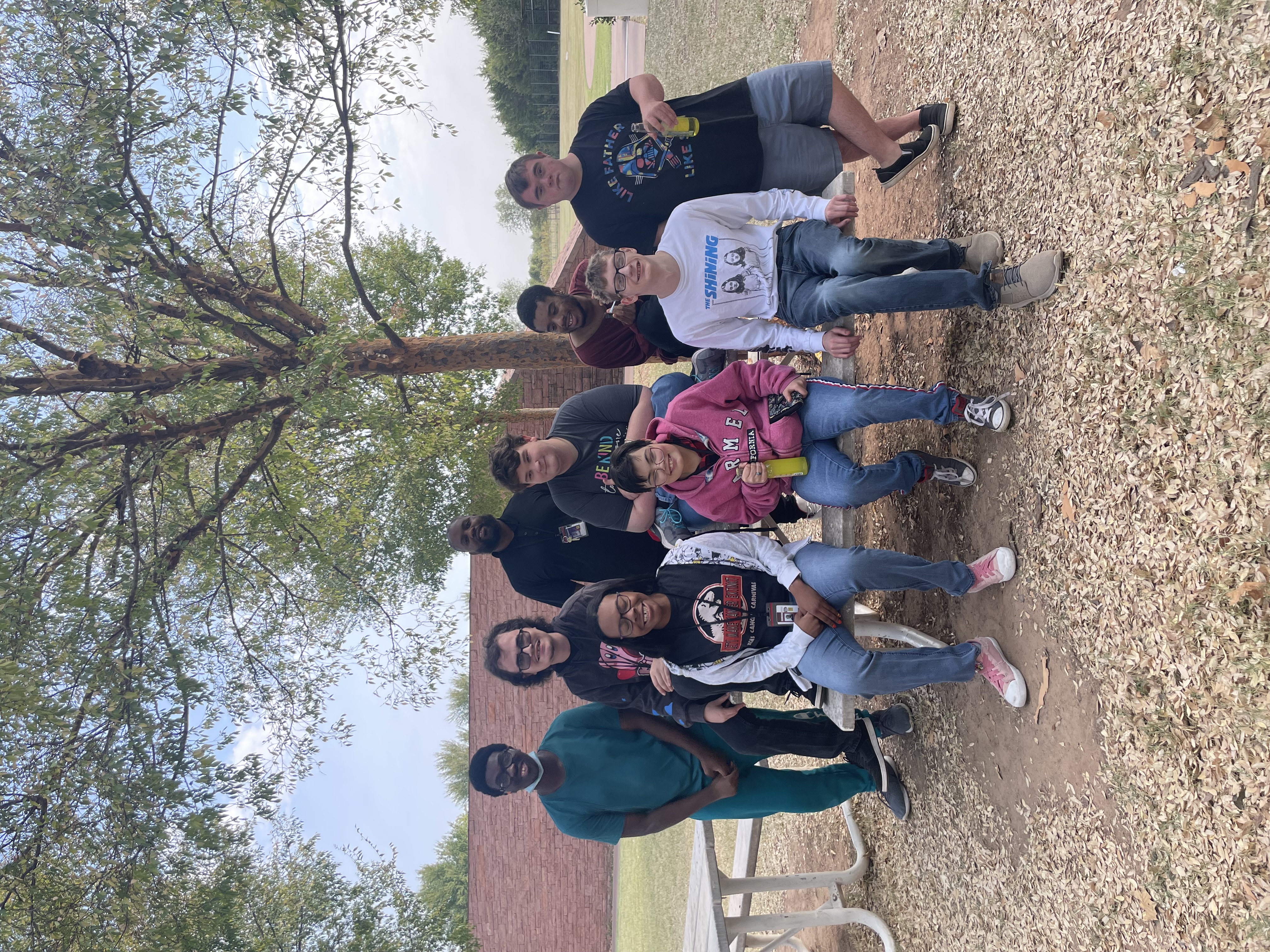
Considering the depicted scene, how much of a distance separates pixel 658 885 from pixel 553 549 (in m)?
7.89

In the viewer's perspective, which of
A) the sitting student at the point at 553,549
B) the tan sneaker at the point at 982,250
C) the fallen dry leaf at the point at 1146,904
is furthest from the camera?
the sitting student at the point at 553,549

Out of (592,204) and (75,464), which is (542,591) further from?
(75,464)

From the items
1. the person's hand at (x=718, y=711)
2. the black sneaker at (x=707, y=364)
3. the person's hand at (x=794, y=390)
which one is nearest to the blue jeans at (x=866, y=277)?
the person's hand at (x=794, y=390)

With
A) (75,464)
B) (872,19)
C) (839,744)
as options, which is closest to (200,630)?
(75,464)

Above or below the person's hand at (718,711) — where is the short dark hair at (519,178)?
above

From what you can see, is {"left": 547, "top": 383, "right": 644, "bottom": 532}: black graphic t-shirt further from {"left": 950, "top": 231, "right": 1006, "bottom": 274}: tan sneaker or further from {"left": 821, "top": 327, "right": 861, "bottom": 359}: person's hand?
{"left": 950, "top": 231, "right": 1006, "bottom": 274}: tan sneaker

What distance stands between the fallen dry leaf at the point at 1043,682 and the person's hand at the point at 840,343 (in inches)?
61.6

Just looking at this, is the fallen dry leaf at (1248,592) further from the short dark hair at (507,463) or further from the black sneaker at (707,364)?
the short dark hair at (507,463)

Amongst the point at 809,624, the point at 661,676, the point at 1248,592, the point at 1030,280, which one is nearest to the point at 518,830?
the point at 661,676

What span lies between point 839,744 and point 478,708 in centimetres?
779

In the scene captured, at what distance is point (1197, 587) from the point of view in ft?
8.07

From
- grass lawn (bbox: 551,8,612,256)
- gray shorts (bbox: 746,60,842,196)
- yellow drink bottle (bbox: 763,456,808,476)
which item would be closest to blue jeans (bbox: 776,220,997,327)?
gray shorts (bbox: 746,60,842,196)

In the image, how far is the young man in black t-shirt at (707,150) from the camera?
3.86 meters

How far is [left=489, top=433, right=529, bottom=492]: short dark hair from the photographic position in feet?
13.7
